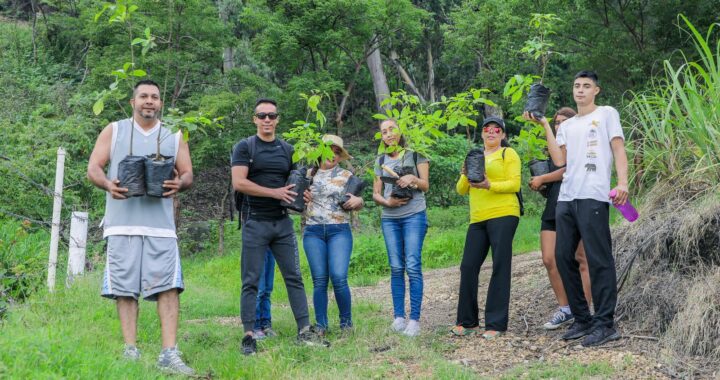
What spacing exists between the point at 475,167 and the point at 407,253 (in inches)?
38.3

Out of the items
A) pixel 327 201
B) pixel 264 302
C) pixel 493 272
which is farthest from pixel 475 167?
pixel 264 302

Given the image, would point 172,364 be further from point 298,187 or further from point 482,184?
point 482,184

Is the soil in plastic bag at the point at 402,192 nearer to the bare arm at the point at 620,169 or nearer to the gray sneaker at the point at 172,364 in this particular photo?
the bare arm at the point at 620,169

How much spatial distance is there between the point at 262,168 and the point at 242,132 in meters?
10.0

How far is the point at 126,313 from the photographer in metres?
4.86

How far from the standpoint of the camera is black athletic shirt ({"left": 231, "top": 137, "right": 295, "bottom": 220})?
577cm

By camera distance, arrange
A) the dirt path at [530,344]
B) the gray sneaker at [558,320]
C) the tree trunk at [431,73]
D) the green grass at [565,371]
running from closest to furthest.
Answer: the green grass at [565,371] → the dirt path at [530,344] → the gray sneaker at [558,320] → the tree trunk at [431,73]

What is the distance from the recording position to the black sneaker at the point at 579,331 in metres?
5.39

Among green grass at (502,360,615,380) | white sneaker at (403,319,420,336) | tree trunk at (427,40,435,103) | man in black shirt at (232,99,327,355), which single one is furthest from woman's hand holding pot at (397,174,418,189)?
tree trunk at (427,40,435,103)

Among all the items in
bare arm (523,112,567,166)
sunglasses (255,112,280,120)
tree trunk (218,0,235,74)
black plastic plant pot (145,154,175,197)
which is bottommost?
black plastic plant pot (145,154,175,197)

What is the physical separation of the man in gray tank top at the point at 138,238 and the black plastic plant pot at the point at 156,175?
0.05 m

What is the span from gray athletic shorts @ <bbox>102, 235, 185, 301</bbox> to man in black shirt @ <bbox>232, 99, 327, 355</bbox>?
87 centimetres

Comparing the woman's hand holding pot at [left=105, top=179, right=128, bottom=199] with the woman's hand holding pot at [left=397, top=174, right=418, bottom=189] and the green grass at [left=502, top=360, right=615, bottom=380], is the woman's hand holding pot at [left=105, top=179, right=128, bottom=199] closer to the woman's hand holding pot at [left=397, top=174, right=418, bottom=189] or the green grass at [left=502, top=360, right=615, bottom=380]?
the woman's hand holding pot at [left=397, top=174, right=418, bottom=189]

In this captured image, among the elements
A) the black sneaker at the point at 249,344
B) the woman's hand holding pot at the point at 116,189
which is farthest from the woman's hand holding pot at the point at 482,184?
the woman's hand holding pot at the point at 116,189
